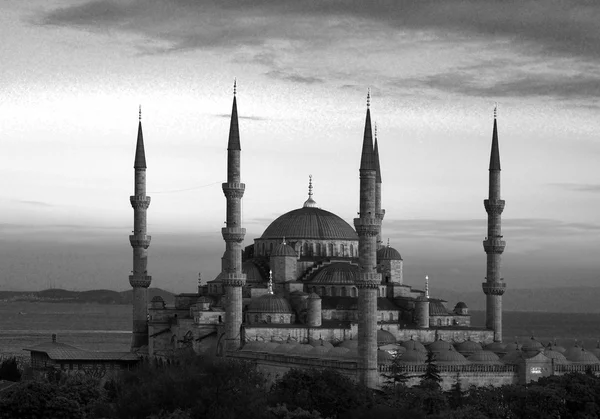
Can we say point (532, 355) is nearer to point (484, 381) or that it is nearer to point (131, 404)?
point (484, 381)

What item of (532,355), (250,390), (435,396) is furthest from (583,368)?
(250,390)

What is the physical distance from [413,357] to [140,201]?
23.6 metres

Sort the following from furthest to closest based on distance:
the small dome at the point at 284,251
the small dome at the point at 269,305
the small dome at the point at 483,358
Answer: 1. the small dome at the point at 284,251
2. the small dome at the point at 269,305
3. the small dome at the point at 483,358

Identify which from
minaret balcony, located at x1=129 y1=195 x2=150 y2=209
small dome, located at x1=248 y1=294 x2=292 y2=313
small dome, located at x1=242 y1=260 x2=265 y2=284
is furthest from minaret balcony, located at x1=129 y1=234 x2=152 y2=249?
small dome, located at x1=248 y1=294 x2=292 y2=313

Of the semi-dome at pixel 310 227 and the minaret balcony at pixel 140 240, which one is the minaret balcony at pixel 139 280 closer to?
the minaret balcony at pixel 140 240

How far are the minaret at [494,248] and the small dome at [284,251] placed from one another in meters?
10.4

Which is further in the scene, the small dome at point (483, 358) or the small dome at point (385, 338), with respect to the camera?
the small dome at point (385, 338)

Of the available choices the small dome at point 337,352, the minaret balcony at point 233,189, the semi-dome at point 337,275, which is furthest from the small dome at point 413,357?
Result: the minaret balcony at point 233,189

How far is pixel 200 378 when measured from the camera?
45.4m

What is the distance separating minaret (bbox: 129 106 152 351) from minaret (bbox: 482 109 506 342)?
19.0 metres

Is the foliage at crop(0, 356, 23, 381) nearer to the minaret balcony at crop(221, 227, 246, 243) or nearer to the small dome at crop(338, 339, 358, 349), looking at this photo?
the minaret balcony at crop(221, 227, 246, 243)

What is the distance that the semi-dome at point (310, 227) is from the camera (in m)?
79.6

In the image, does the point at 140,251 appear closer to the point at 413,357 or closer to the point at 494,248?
the point at 494,248

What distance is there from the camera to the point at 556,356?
64.3 m
